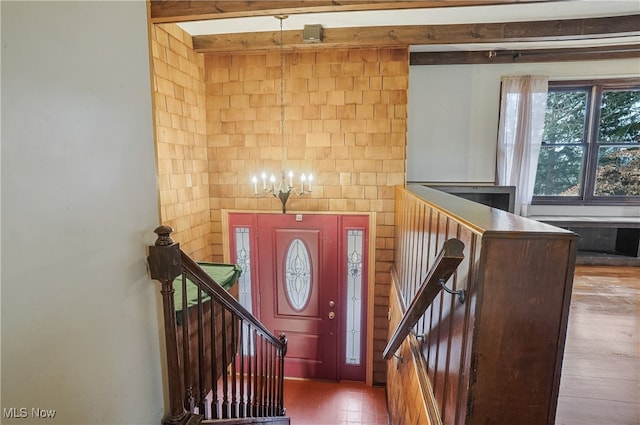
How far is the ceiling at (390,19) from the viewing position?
2416 mm

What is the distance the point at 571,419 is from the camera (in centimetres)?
146

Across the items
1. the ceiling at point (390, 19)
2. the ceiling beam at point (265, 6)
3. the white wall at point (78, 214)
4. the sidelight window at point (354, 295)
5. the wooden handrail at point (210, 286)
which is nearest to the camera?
the white wall at point (78, 214)

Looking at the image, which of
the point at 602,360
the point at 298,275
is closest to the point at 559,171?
the point at 602,360

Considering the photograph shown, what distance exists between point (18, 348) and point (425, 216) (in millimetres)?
1880

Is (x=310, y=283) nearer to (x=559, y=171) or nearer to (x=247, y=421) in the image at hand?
(x=247, y=421)

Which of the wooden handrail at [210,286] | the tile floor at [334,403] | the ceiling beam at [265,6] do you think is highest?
the ceiling beam at [265,6]

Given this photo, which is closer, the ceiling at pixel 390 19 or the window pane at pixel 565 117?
the ceiling at pixel 390 19

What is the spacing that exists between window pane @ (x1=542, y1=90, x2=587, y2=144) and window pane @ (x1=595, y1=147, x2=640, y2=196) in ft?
1.38

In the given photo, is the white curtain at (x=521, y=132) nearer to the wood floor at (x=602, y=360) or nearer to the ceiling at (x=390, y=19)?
the ceiling at (x=390, y=19)

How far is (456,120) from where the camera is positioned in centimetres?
432

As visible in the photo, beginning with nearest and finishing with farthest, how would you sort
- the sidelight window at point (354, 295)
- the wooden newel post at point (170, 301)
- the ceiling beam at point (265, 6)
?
the wooden newel post at point (170, 301) → the ceiling beam at point (265, 6) → the sidelight window at point (354, 295)

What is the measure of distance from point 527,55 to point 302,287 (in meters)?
4.16

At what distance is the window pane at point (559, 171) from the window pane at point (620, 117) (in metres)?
0.38

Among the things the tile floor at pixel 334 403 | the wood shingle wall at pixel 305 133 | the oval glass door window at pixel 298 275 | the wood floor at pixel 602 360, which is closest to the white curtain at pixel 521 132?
the wood shingle wall at pixel 305 133
